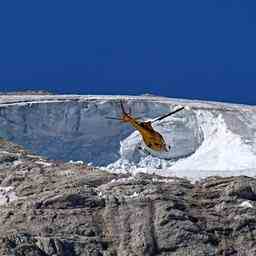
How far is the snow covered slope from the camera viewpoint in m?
109

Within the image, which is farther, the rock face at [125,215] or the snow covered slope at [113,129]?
the snow covered slope at [113,129]

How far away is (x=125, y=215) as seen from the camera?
79.5 meters

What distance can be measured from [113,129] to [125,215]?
35970mm

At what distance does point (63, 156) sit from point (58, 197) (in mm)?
30683

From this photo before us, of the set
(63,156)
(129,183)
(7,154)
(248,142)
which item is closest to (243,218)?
(129,183)

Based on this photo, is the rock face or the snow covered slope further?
the snow covered slope

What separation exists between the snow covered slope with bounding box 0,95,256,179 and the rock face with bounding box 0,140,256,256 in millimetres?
22135

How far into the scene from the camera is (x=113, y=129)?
378 feet

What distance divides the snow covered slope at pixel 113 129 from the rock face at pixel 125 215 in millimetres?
22135

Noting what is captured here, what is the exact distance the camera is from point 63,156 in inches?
4390

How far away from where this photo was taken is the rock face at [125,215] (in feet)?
253

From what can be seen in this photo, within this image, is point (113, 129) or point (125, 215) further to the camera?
point (113, 129)

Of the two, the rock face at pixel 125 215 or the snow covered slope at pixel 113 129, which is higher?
the snow covered slope at pixel 113 129

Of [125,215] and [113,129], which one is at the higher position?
[113,129]
